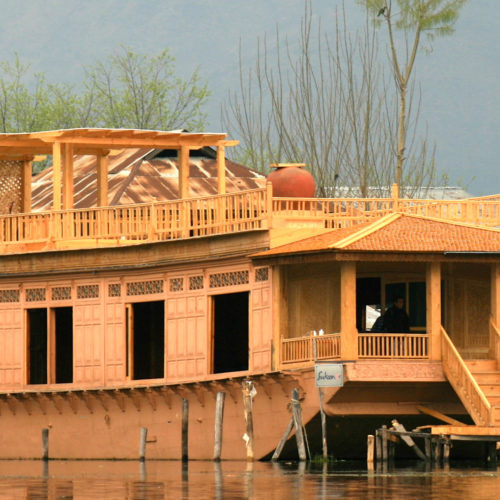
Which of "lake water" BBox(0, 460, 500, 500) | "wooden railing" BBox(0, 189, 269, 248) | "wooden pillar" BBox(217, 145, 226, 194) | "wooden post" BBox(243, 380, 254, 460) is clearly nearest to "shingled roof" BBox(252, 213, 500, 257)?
"wooden railing" BBox(0, 189, 269, 248)

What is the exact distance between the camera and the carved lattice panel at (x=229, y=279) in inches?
1280

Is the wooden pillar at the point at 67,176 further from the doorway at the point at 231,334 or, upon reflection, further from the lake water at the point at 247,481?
the lake water at the point at 247,481

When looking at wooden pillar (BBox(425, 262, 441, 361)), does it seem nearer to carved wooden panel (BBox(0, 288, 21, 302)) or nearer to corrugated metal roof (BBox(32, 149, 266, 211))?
carved wooden panel (BBox(0, 288, 21, 302))

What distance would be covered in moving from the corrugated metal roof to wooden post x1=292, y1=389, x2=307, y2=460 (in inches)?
670


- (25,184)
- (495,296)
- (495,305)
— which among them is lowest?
(495,305)

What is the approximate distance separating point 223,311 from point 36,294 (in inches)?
160

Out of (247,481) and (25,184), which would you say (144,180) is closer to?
(25,184)

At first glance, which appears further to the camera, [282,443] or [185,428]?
[185,428]

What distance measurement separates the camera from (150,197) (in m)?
48.2

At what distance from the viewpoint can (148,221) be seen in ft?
115

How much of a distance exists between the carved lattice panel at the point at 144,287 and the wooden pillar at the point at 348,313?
187 inches

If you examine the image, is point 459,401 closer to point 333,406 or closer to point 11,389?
point 333,406

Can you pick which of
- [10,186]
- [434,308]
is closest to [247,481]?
[434,308]

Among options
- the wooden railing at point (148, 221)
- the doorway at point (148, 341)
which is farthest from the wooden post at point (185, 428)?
the wooden railing at point (148, 221)
